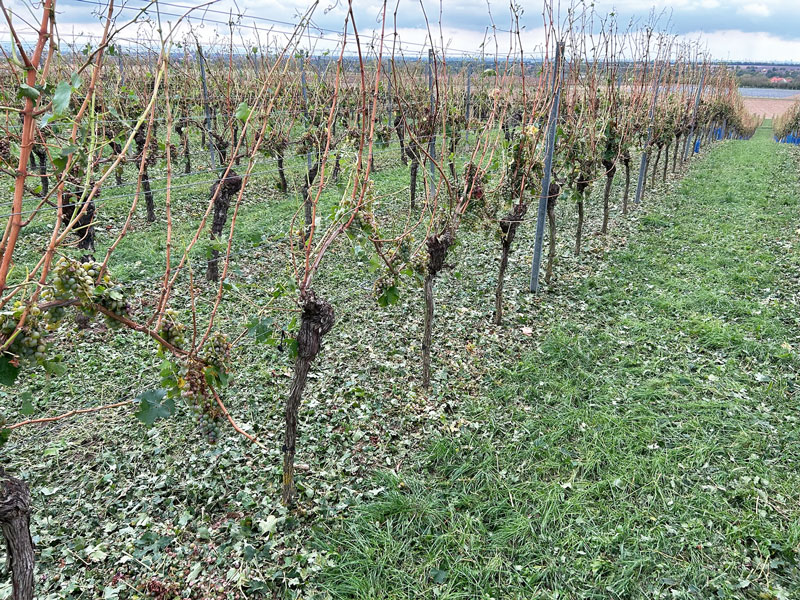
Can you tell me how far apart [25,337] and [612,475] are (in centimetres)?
324

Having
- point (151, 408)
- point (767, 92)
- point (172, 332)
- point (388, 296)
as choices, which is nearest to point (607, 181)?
point (388, 296)

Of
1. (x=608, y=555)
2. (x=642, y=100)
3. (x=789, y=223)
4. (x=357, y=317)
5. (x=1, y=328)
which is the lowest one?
(x=608, y=555)

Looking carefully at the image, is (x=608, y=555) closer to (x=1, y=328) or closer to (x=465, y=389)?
(x=465, y=389)

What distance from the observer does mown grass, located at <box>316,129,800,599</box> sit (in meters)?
2.58

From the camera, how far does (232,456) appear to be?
10.8 ft

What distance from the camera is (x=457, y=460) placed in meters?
3.35

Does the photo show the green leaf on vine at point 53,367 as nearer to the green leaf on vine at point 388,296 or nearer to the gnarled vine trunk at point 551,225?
the green leaf on vine at point 388,296

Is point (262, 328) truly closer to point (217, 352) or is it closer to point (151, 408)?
point (217, 352)

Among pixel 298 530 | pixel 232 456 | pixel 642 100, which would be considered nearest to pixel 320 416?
pixel 232 456

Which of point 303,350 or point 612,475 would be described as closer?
point 303,350

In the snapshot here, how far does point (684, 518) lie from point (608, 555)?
0.58 meters

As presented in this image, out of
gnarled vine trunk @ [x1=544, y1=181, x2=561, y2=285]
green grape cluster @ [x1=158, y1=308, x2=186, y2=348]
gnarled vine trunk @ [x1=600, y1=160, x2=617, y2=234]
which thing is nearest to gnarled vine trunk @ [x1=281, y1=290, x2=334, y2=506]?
green grape cluster @ [x1=158, y1=308, x2=186, y2=348]

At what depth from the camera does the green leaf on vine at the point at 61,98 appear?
1.29 m

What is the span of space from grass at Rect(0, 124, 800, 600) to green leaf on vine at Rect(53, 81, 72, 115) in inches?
55.0
